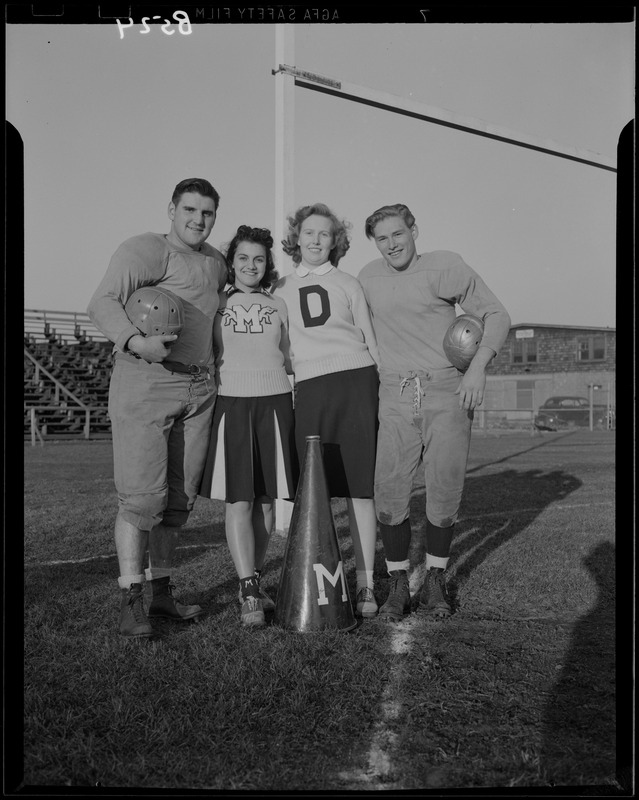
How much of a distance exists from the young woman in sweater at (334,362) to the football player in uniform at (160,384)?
45 cm

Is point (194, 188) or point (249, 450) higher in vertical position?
point (194, 188)

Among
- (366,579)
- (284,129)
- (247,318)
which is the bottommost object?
(366,579)

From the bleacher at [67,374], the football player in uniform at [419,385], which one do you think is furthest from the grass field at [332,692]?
the bleacher at [67,374]

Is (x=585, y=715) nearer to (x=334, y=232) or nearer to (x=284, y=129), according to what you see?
(x=334, y=232)

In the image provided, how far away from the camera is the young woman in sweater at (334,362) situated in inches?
150

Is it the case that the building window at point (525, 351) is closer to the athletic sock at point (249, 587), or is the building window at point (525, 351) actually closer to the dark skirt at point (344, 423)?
the dark skirt at point (344, 423)

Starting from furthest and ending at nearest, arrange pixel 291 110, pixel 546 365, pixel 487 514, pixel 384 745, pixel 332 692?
pixel 546 365, pixel 487 514, pixel 291 110, pixel 332 692, pixel 384 745

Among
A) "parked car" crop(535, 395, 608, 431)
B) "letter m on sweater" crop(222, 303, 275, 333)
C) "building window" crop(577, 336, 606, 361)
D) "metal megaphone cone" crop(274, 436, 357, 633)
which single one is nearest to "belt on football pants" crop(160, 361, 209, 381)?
"letter m on sweater" crop(222, 303, 275, 333)

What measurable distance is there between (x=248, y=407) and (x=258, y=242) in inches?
32.6

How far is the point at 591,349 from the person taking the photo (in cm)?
3397

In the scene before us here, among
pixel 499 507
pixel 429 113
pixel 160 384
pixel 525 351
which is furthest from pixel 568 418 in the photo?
pixel 160 384

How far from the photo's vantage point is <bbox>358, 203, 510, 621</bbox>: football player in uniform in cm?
379

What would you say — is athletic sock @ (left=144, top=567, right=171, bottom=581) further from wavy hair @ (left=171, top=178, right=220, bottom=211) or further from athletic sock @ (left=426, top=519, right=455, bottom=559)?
wavy hair @ (left=171, top=178, right=220, bottom=211)
